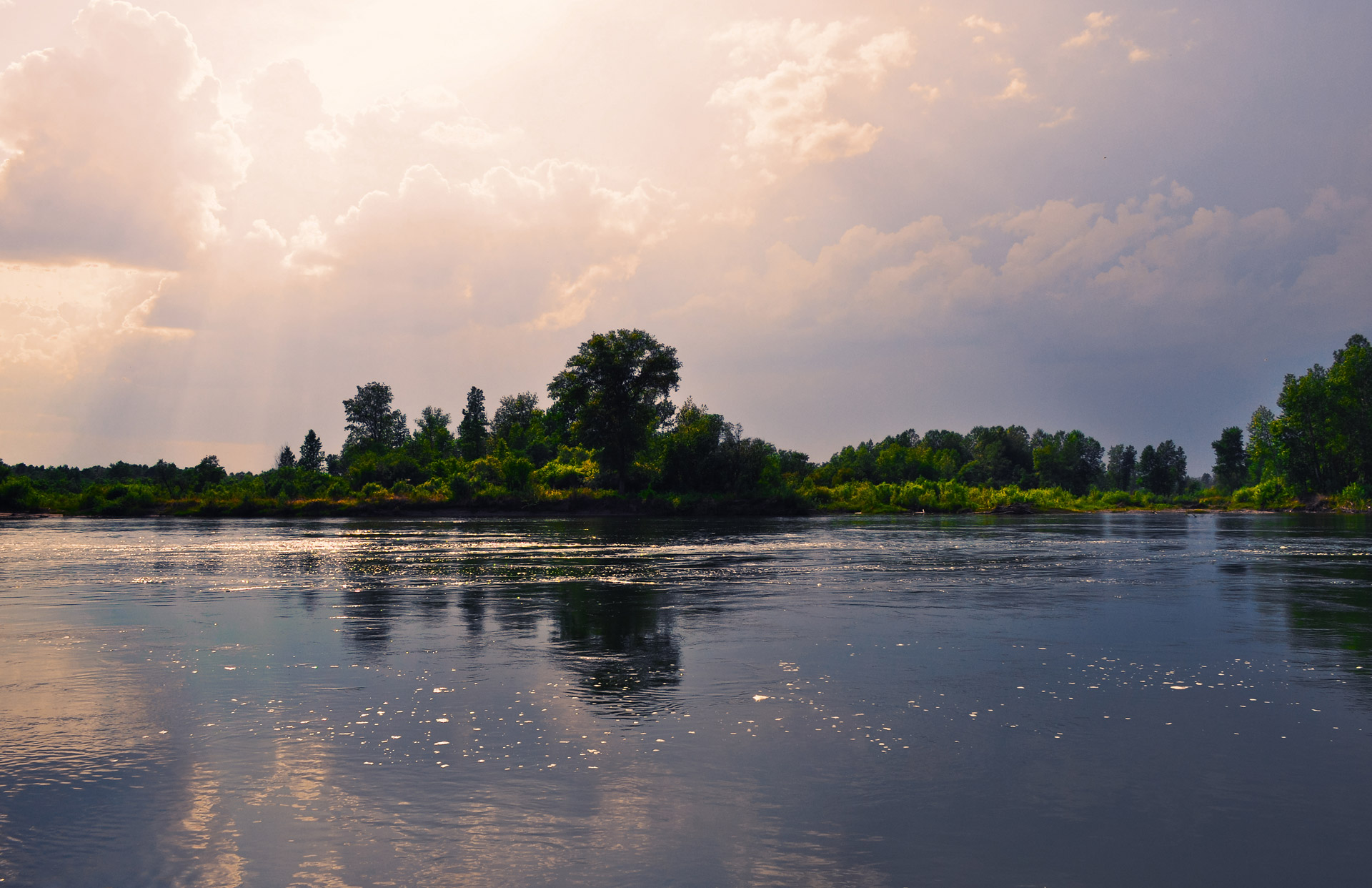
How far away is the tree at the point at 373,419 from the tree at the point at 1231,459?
16628cm

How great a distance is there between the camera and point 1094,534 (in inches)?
2309

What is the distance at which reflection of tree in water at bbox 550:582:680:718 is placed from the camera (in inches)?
464

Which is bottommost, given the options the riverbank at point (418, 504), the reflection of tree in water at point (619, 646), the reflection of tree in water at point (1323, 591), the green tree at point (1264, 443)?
the reflection of tree in water at point (1323, 591)

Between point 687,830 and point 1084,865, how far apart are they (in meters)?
2.92

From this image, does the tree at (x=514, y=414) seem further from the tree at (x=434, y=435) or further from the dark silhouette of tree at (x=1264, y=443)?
the dark silhouette of tree at (x=1264, y=443)

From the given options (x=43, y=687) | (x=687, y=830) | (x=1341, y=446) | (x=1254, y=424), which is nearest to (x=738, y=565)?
(x=43, y=687)

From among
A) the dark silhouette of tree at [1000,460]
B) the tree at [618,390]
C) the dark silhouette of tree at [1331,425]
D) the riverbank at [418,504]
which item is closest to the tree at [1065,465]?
the dark silhouette of tree at [1000,460]

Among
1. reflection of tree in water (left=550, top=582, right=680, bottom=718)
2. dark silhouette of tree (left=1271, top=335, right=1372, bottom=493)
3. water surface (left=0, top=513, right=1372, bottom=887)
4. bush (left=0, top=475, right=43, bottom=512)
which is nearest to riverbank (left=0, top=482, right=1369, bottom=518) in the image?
bush (left=0, top=475, right=43, bottom=512)

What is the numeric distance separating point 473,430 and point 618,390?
5208cm

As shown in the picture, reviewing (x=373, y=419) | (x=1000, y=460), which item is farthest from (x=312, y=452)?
(x=1000, y=460)

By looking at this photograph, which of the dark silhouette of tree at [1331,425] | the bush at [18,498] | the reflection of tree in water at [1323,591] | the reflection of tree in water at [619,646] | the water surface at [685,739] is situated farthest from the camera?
the dark silhouette of tree at [1331,425]

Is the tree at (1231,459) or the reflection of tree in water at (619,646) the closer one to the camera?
the reflection of tree in water at (619,646)

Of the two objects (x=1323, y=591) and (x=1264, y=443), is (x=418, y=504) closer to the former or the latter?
(x=1323, y=591)

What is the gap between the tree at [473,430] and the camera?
460ft
